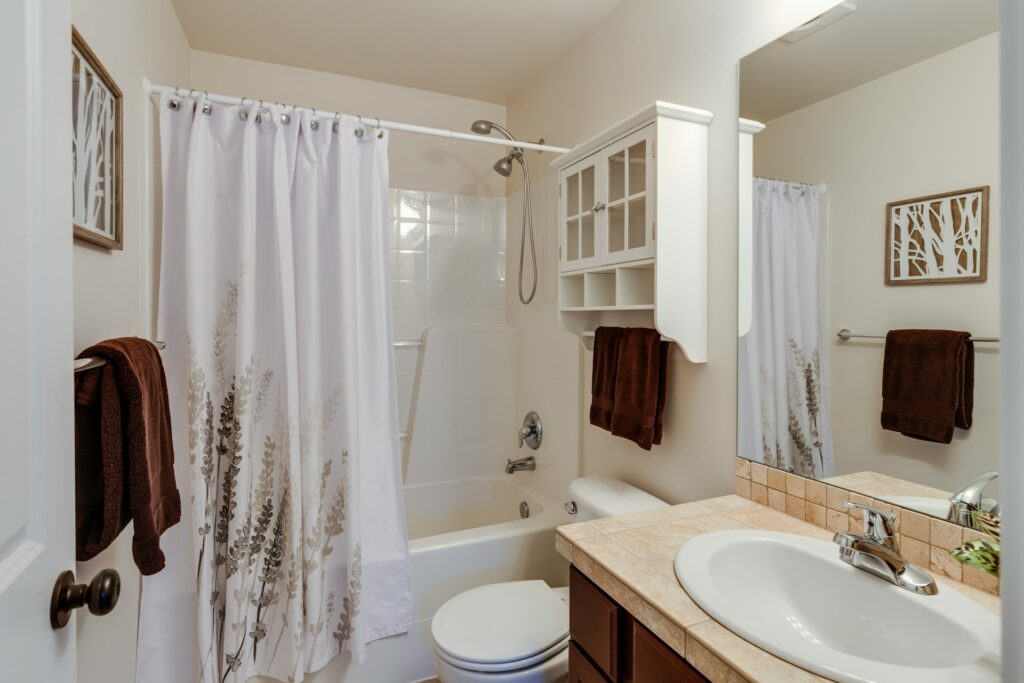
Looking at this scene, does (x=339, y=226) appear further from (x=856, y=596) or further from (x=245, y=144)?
(x=856, y=596)

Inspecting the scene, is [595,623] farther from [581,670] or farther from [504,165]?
[504,165]

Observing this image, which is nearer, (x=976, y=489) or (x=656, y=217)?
(x=976, y=489)

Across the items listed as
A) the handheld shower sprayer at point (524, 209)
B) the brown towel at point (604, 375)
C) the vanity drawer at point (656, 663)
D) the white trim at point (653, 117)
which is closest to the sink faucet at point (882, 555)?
the vanity drawer at point (656, 663)

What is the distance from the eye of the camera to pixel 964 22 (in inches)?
36.7

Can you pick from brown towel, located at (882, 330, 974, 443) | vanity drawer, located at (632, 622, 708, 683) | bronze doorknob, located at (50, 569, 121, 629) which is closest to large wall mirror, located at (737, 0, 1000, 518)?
brown towel, located at (882, 330, 974, 443)

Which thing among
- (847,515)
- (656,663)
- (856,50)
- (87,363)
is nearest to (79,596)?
(87,363)

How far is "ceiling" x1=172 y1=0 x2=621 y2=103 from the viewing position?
1.92 m

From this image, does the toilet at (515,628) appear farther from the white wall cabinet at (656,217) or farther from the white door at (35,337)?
the white door at (35,337)

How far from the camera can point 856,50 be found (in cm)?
111

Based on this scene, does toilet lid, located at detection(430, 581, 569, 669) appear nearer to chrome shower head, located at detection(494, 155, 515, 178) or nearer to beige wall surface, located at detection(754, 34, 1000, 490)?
beige wall surface, located at detection(754, 34, 1000, 490)

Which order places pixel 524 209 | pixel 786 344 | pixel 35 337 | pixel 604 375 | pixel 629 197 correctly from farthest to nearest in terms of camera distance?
pixel 524 209
pixel 604 375
pixel 629 197
pixel 786 344
pixel 35 337

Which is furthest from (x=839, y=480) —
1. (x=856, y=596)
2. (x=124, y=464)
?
(x=124, y=464)

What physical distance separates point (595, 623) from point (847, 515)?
0.60 m

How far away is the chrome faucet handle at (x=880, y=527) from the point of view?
0.93 metres
